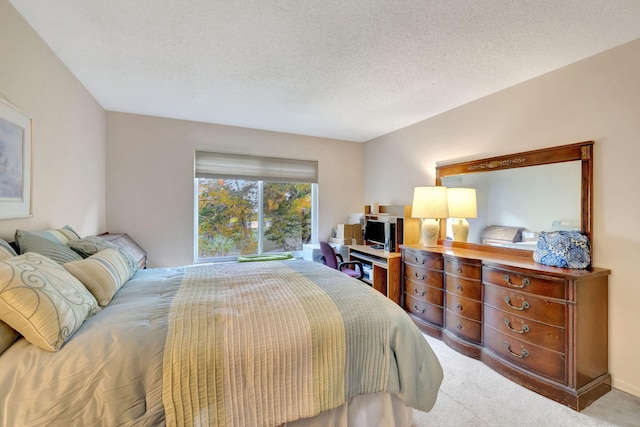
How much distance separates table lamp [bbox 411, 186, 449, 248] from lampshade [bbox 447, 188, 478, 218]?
0.43 feet

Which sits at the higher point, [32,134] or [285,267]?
[32,134]

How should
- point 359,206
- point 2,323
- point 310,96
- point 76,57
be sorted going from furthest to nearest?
point 359,206 → point 310,96 → point 76,57 → point 2,323

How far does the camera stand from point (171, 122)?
3.45 m

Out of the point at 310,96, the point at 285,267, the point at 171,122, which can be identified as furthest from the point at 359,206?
the point at 171,122

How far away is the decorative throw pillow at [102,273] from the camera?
1381 mm

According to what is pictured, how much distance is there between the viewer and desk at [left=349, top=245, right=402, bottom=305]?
3.18 m

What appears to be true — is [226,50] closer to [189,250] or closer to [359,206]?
[189,250]

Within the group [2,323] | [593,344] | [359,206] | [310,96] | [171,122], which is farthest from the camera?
[359,206]

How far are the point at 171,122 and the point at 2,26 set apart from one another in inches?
78.0

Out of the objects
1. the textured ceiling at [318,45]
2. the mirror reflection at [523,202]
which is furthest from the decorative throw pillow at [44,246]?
the mirror reflection at [523,202]

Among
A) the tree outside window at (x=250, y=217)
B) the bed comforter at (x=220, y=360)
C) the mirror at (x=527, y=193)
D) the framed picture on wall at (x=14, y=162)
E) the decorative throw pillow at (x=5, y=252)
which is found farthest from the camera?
the tree outside window at (x=250, y=217)

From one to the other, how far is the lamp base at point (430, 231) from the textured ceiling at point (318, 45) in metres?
1.32

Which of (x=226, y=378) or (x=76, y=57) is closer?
(x=226, y=378)

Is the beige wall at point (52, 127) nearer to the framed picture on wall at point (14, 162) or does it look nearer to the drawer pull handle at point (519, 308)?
the framed picture on wall at point (14, 162)
